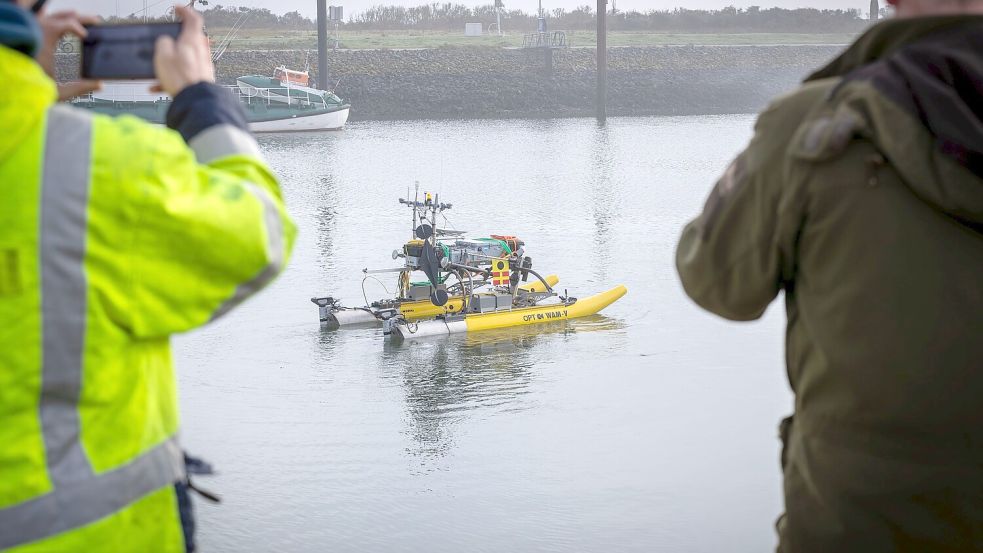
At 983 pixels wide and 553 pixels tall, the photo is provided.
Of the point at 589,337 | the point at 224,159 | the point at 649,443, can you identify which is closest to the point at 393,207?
the point at 589,337

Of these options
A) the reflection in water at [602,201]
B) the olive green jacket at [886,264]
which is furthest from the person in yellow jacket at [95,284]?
the reflection in water at [602,201]

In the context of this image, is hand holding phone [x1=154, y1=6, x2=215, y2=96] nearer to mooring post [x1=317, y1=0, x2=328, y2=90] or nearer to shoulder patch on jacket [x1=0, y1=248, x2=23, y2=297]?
shoulder patch on jacket [x1=0, y1=248, x2=23, y2=297]

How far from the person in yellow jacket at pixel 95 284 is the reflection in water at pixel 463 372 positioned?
14.0 metres

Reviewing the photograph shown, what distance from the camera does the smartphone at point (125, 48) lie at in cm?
208

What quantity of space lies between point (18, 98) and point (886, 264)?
1241mm

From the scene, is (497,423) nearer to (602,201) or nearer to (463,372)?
(463,372)

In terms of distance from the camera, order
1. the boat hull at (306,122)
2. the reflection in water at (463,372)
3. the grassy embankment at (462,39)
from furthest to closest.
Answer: the grassy embankment at (462,39) < the boat hull at (306,122) < the reflection in water at (463,372)

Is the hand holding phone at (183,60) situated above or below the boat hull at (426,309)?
above

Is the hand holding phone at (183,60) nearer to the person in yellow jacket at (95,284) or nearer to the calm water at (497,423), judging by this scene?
the person in yellow jacket at (95,284)

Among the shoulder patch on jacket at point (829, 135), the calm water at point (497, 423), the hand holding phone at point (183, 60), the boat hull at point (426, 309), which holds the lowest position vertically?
the calm water at point (497, 423)

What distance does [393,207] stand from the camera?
41.6m

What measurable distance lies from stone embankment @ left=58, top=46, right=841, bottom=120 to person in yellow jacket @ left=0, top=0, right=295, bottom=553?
248ft

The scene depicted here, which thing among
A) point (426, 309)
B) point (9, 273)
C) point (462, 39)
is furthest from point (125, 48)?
point (462, 39)

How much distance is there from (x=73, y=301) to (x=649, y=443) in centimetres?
1473
